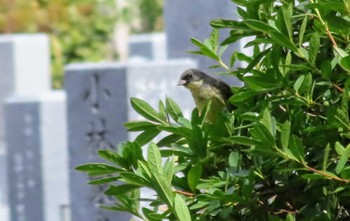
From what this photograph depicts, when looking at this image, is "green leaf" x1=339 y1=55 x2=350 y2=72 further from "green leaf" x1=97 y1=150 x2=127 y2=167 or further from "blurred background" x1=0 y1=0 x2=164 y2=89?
"blurred background" x1=0 y1=0 x2=164 y2=89

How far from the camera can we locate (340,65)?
2219 mm

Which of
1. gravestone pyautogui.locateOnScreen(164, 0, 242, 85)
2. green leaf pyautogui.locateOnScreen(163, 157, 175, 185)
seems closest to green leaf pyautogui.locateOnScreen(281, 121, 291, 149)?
green leaf pyautogui.locateOnScreen(163, 157, 175, 185)

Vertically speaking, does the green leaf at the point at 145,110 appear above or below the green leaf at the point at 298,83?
below

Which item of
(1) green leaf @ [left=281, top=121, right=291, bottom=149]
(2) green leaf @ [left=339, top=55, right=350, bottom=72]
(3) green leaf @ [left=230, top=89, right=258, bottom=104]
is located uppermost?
(2) green leaf @ [left=339, top=55, right=350, bottom=72]

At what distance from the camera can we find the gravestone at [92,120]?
22.6 ft

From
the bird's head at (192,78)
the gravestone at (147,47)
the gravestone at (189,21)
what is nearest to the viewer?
the bird's head at (192,78)

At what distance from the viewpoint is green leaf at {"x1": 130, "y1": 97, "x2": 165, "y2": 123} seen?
8.47ft

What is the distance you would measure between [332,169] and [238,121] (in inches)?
10.2

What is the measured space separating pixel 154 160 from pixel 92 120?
192 inches

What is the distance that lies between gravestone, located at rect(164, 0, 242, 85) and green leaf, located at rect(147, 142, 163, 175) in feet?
13.6

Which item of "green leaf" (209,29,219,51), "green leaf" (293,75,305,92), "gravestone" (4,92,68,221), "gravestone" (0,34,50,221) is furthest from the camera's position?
"gravestone" (0,34,50,221)

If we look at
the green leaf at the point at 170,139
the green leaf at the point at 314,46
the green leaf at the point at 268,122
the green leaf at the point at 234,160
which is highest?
the green leaf at the point at 314,46

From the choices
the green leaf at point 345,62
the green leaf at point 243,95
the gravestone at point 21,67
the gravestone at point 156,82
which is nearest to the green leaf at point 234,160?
the green leaf at point 243,95

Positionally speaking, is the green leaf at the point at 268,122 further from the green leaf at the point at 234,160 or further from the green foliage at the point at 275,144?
the green leaf at the point at 234,160
